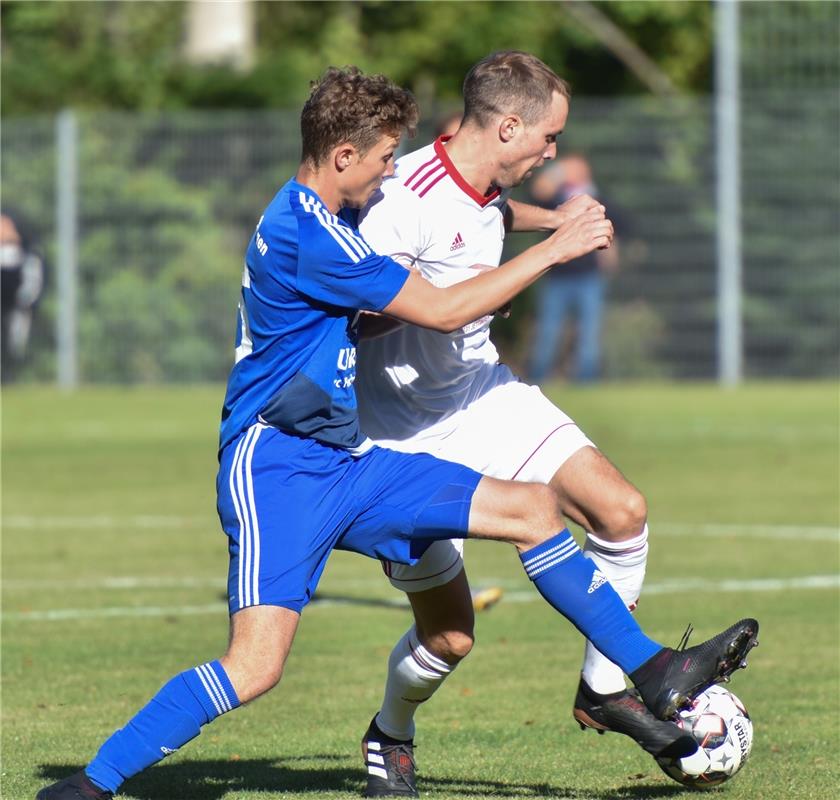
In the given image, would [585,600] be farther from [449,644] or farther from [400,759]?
[400,759]

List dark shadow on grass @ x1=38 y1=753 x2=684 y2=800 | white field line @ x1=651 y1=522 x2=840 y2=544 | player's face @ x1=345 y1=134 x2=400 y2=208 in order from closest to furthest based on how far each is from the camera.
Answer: player's face @ x1=345 y1=134 x2=400 y2=208
dark shadow on grass @ x1=38 y1=753 x2=684 y2=800
white field line @ x1=651 y1=522 x2=840 y2=544

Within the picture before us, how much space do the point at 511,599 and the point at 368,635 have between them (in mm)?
1242

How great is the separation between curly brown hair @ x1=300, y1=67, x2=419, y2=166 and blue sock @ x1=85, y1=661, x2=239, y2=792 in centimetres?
158

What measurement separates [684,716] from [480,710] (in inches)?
64.0

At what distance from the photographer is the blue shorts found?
212 inches

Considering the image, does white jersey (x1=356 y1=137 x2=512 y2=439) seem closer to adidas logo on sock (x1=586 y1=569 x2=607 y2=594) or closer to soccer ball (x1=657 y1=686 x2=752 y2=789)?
adidas logo on sock (x1=586 y1=569 x2=607 y2=594)

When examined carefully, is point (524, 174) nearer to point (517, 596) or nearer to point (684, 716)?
point (684, 716)

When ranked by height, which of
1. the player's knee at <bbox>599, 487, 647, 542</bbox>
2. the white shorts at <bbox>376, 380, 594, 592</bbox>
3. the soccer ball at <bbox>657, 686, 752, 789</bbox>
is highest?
the white shorts at <bbox>376, 380, 594, 592</bbox>

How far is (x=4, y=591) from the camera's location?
412 inches

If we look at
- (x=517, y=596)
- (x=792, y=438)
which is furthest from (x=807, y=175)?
(x=517, y=596)

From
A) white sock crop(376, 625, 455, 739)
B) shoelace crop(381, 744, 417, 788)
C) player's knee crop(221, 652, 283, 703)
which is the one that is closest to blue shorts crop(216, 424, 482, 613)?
player's knee crop(221, 652, 283, 703)

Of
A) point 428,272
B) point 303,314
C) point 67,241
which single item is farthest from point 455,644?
point 67,241

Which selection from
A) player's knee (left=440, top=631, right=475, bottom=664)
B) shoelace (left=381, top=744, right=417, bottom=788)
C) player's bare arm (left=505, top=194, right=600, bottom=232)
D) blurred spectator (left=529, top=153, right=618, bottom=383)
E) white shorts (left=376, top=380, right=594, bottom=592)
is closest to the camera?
shoelace (left=381, top=744, right=417, bottom=788)

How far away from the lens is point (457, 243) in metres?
6.27
